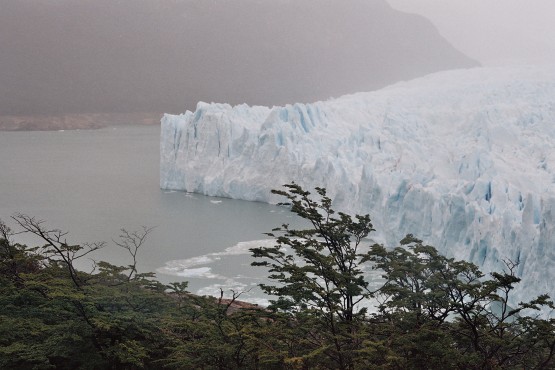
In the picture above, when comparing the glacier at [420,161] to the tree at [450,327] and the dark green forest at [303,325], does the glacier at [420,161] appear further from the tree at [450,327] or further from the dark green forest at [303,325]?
the dark green forest at [303,325]

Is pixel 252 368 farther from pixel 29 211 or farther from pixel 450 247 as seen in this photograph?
pixel 29 211

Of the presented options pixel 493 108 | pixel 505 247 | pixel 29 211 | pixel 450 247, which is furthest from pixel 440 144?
pixel 29 211

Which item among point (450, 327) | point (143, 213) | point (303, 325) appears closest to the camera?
point (303, 325)

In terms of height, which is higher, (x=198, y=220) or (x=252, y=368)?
(x=252, y=368)

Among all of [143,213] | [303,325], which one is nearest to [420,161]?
[143,213]

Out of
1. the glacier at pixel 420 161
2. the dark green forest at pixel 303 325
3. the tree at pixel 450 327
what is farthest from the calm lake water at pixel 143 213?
the tree at pixel 450 327

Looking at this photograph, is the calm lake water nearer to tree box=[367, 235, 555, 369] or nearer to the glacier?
the glacier

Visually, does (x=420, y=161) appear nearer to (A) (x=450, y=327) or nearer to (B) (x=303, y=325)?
(A) (x=450, y=327)
